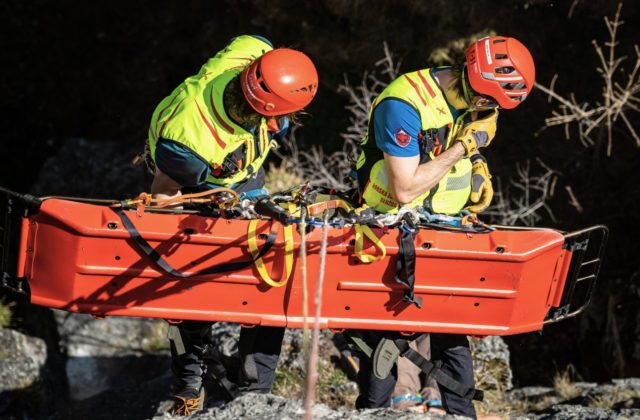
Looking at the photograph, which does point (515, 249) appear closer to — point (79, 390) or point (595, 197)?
point (595, 197)

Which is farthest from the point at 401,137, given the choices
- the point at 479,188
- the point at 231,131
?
the point at 231,131

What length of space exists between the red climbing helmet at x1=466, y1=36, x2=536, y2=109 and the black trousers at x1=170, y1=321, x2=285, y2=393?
1.69 metres

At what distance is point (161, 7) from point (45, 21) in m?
1.46

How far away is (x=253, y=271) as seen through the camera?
A: 13.5 feet

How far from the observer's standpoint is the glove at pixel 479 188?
4.41 meters

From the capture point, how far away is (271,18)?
7.96 metres

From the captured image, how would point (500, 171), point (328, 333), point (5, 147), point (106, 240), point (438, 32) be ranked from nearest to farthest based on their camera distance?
point (106, 240) < point (328, 333) < point (438, 32) < point (500, 171) < point (5, 147)

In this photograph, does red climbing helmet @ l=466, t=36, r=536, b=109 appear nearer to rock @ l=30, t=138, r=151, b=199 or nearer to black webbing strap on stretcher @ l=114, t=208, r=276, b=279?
black webbing strap on stretcher @ l=114, t=208, r=276, b=279

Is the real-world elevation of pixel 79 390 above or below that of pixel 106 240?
below

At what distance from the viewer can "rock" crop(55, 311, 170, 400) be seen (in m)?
7.85

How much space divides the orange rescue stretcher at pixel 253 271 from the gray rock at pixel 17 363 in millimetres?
2619

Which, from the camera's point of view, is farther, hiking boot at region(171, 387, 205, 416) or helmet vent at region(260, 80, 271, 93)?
hiking boot at region(171, 387, 205, 416)

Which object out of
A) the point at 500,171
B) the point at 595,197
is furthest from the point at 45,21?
the point at 595,197

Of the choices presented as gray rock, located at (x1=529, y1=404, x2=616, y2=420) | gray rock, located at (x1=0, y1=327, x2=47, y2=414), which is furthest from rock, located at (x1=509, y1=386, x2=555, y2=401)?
gray rock, located at (x1=0, y1=327, x2=47, y2=414)
